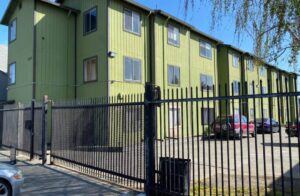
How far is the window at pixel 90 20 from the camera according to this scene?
18938 millimetres

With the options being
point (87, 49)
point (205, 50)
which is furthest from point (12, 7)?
point (205, 50)

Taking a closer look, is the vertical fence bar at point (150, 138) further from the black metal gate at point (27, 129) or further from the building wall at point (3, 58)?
the building wall at point (3, 58)

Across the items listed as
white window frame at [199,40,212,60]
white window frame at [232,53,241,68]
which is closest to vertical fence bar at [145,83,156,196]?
white window frame at [199,40,212,60]

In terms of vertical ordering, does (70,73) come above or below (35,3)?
below

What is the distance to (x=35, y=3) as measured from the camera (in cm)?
1862

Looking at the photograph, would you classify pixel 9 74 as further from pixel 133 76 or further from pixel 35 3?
pixel 133 76

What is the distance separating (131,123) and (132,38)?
40.5ft

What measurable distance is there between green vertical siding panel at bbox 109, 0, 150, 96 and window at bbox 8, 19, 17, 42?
7797 mm

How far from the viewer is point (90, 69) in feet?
62.9

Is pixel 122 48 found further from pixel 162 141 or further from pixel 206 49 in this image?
pixel 162 141

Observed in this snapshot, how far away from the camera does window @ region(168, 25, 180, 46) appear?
73.5 feet

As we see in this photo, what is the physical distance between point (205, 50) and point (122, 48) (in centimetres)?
1111

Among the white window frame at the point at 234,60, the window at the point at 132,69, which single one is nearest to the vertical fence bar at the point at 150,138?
Result: the window at the point at 132,69

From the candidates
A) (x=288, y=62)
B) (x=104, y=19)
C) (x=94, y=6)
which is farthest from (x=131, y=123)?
(x=94, y=6)
